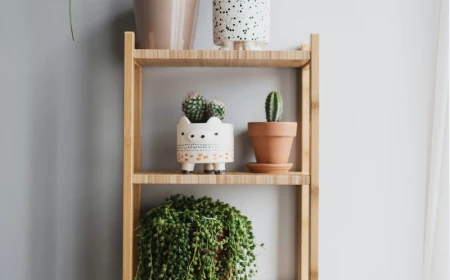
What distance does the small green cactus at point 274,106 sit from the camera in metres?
1.56

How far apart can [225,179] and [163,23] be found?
1.52 ft

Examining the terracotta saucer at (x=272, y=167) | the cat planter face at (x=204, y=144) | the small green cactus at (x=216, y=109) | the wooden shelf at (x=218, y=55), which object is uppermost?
the wooden shelf at (x=218, y=55)

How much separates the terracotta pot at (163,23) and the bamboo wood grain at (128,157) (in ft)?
0.25

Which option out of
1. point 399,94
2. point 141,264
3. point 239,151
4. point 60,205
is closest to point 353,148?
point 399,94

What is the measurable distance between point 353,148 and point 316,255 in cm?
39

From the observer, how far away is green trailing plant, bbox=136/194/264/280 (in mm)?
1453

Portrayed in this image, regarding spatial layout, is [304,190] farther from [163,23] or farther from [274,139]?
[163,23]

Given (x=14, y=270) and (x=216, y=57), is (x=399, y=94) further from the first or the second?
(x=14, y=270)

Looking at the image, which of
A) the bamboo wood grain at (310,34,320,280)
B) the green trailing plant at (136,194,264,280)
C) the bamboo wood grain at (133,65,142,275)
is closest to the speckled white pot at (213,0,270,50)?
the bamboo wood grain at (310,34,320,280)

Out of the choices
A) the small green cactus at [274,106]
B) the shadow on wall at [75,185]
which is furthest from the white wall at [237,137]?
the small green cactus at [274,106]

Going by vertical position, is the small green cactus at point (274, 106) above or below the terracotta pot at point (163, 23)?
below

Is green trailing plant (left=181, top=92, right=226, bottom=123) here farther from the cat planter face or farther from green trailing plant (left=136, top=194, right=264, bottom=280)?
green trailing plant (left=136, top=194, right=264, bottom=280)

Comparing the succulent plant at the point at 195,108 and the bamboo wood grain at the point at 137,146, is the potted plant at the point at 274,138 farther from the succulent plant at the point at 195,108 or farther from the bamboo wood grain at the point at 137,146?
the bamboo wood grain at the point at 137,146

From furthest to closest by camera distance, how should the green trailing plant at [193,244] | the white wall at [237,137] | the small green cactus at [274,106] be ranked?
1. the white wall at [237,137]
2. the small green cactus at [274,106]
3. the green trailing plant at [193,244]
